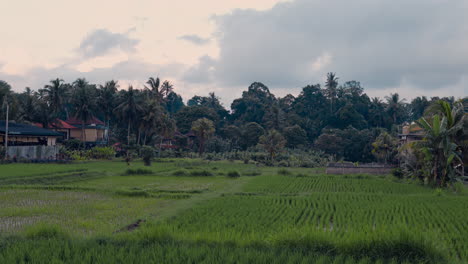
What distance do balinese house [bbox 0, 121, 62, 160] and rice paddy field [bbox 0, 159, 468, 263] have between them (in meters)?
9.76

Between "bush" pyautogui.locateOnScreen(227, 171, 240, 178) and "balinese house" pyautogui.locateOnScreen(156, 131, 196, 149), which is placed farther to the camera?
"balinese house" pyautogui.locateOnScreen(156, 131, 196, 149)

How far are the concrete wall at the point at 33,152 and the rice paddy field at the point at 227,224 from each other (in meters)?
9.60

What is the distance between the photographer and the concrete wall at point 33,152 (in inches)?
1196

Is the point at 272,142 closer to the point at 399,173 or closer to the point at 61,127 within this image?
the point at 399,173

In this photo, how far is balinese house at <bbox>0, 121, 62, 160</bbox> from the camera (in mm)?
30691

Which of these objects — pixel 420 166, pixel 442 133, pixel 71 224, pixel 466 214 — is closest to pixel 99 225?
pixel 71 224

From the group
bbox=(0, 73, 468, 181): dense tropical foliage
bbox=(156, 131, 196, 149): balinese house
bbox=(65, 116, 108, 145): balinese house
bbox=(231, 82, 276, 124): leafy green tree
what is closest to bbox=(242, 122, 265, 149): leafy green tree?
bbox=(0, 73, 468, 181): dense tropical foliage

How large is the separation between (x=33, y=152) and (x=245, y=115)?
41478mm

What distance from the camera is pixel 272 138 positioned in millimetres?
42938

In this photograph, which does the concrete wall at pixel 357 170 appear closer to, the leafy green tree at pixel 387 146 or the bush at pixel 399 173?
the bush at pixel 399 173

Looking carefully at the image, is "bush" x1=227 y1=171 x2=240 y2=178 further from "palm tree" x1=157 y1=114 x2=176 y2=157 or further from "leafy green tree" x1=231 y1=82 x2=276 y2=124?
"leafy green tree" x1=231 y1=82 x2=276 y2=124

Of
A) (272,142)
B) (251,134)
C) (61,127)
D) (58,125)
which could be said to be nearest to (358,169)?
(272,142)

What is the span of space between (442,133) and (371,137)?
1254 inches

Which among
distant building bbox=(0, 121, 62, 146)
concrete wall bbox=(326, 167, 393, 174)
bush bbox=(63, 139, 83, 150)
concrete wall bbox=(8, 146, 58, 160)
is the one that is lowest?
concrete wall bbox=(326, 167, 393, 174)
